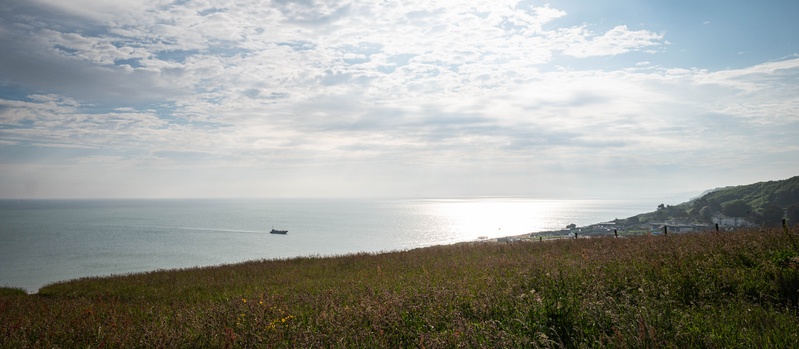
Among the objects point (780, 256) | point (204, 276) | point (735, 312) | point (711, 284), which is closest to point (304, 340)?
point (735, 312)

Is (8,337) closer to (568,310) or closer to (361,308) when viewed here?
(361,308)

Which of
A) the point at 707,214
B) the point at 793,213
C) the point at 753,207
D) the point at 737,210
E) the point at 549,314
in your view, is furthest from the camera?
the point at 707,214

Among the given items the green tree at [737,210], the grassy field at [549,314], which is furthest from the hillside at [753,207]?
the grassy field at [549,314]

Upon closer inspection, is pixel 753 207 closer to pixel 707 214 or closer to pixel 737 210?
pixel 737 210

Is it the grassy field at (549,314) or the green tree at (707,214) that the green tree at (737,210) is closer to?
the green tree at (707,214)

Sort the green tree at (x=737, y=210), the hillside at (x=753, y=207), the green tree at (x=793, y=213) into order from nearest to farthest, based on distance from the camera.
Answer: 1. the green tree at (x=793, y=213)
2. the hillside at (x=753, y=207)
3. the green tree at (x=737, y=210)

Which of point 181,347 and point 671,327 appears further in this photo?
point 181,347

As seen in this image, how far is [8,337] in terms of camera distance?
280 inches

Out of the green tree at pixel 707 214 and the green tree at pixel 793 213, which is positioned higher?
the green tree at pixel 793 213

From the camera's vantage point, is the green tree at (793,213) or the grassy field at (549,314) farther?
the green tree at (793,213)

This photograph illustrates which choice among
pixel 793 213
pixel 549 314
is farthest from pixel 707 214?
pixel 549 314

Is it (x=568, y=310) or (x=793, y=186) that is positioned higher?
(x=793, y=186)

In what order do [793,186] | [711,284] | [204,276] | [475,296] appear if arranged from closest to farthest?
[711,284]
[475,296]
[204,276]
[793,186]

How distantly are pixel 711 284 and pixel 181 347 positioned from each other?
9.00m
